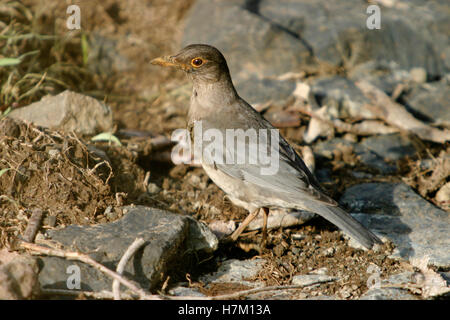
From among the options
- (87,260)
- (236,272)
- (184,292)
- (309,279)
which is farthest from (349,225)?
(87,260)

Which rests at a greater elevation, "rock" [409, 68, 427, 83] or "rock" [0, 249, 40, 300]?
"rock" [409, 68, 427, 83]

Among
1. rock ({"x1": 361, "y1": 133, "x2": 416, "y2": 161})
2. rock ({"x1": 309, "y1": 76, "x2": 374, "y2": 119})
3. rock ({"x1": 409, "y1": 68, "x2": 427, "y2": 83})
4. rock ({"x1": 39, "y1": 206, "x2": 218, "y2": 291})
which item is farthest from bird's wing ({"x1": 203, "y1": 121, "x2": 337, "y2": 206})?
rock ({"x1": 409, "y1": 68, "x2": 427, "y2": 83})

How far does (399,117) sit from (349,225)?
2.72m

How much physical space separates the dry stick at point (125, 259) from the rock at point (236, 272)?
0.73 m

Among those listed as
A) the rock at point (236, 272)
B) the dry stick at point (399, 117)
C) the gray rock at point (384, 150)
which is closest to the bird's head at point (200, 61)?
the rock at point (236, 272)

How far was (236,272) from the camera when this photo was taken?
15.0 ft

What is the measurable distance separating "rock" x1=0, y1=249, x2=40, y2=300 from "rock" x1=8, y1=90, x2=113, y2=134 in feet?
6.79

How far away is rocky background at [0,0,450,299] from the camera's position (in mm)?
4203

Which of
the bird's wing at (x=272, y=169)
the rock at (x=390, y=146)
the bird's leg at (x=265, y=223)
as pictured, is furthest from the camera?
the rock at (x=390, y=146)

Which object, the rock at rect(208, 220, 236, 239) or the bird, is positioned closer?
the bird

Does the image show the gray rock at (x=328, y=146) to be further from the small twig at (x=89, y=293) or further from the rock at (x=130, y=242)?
the small twig at (x=89, y=293)

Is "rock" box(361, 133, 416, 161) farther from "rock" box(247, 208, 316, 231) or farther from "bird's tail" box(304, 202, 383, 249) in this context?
"bird's tail" box(304, 202, 383, 249)

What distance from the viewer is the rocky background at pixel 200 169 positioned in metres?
4.20

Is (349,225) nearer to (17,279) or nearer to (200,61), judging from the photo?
(200,61)
